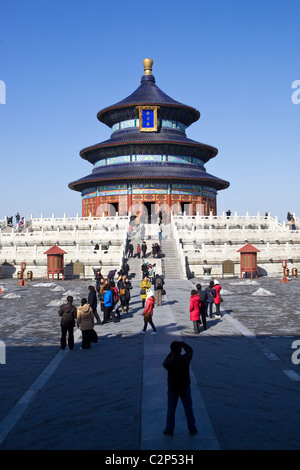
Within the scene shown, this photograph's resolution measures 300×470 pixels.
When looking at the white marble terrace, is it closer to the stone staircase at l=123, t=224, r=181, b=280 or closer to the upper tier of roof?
the stone staircase at l=123, t=224, r=181, b=280

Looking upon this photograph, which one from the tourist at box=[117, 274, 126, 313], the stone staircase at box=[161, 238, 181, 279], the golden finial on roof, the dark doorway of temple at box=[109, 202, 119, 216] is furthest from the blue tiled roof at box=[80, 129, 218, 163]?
the tourist at box=[117, 274, 126, 313]

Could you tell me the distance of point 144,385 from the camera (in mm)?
11102

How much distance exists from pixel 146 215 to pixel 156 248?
20.7 meters

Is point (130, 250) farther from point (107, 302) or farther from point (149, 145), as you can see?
point (149, 145)

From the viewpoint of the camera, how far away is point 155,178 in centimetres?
5734

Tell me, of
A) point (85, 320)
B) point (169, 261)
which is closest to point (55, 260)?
point (169, 261)

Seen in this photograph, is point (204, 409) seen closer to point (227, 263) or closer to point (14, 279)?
point (227, 263)

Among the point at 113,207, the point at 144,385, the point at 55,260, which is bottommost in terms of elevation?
the point at 144,385

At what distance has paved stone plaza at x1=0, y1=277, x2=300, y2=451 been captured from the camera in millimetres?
8422

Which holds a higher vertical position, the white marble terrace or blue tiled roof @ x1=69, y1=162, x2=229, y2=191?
blue tiled roof @ x1=69, y1=162, x2=229, y2=191

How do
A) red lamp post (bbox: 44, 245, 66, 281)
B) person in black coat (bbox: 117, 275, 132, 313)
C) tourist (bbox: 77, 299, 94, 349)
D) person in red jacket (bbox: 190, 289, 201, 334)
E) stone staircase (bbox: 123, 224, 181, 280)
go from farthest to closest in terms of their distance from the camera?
red lamp post (bbox: 44, 245, 66, 281) → stone staircase (bbox: 123, 224, 181, 280) → person in black coat (bbox: 117, 275, 132, 313) → person in red jacket (bbox: 190, 289, 201, 334) → tourist (bbox: 77, 299, 94, 349)

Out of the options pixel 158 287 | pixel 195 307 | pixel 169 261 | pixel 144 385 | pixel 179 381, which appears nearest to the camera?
pixel 179 381

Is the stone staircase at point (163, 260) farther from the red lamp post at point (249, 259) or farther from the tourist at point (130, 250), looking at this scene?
the red lamp post at point (249, 259)
